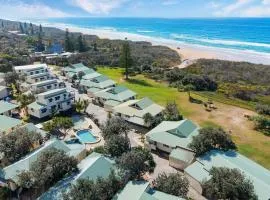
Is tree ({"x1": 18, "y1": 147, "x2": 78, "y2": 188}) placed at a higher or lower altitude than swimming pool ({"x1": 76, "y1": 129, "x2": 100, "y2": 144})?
higher

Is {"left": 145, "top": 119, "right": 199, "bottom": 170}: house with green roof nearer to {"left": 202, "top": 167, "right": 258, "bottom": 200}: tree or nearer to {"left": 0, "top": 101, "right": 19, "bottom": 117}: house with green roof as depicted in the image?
{"left": 202, "top": 167, "right": 258, "bottom": 200}: tree

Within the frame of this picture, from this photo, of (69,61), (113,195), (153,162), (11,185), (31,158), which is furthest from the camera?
(69,61)

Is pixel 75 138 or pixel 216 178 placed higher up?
pixel 216 178

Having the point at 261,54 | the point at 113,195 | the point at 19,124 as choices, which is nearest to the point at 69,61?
the point at 19,124

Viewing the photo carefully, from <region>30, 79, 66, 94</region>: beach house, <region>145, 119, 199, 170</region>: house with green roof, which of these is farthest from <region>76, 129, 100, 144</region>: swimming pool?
<region>30, 79, 66, 94</region>: beach house

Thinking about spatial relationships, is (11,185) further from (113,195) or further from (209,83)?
(209,83)

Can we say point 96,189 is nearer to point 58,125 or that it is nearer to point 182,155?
point 182,155

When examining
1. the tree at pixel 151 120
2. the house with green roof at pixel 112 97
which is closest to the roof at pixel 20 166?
the tree at pixel 151 120
